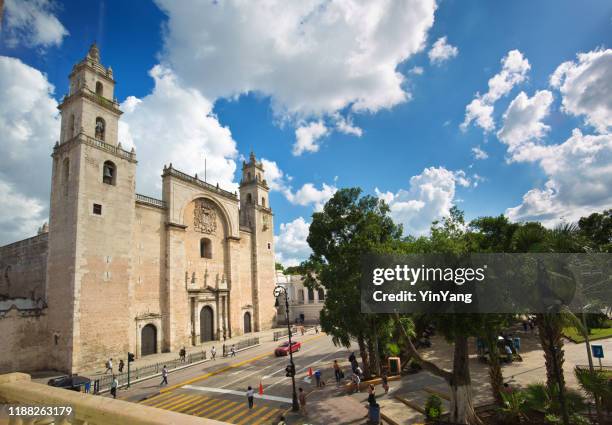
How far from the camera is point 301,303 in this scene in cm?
5750

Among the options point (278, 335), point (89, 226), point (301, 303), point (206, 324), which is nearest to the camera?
point (89, 226)

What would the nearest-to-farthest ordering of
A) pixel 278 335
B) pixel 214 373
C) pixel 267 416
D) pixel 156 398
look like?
1. pixel 267 416
2. pixel 156 398
3. pixel 214 373
4. pixel 278 335

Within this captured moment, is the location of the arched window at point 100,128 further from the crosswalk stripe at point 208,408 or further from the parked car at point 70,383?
the crosswalk stripe at point 208,408

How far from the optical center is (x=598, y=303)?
42.9 feet

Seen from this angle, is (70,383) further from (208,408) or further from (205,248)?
(205,248)

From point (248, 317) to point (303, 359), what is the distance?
724 inches

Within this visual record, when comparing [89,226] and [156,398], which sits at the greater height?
[89,226]

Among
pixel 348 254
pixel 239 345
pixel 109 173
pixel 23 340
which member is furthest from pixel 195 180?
pixel 348 254

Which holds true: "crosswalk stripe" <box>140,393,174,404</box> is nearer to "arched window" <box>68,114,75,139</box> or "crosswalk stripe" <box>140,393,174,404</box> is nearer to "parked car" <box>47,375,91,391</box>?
"parked car" <box>47,375,91,391</box>

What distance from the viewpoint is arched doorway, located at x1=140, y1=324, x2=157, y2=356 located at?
29719 millimetres

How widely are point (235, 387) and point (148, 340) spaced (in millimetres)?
14098

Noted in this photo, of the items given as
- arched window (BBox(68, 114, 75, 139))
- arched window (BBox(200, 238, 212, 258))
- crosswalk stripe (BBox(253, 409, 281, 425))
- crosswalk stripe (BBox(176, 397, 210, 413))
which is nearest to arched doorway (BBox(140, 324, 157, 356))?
arched window (BBox(200, 238, 212, 258))

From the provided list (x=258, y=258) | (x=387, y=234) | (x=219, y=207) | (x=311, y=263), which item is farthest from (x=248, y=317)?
(x=387, y=234)

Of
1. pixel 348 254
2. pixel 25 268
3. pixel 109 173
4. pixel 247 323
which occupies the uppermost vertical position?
pixel 109 173
